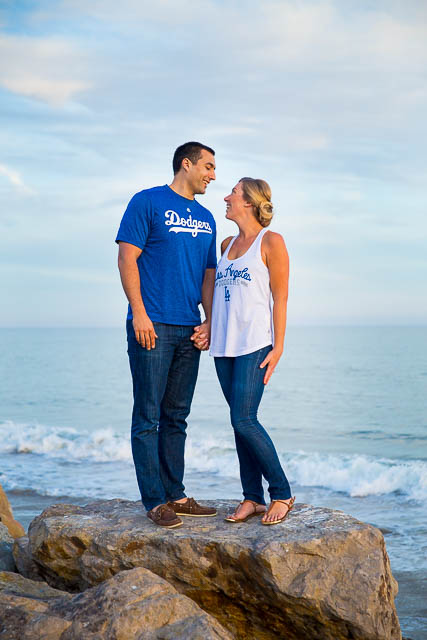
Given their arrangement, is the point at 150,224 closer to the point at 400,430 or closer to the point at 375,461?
the point at 375,461

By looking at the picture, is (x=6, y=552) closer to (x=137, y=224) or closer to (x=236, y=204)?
(x=137, y=224)

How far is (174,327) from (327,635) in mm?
2180

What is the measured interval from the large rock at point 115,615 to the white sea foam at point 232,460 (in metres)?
9.28

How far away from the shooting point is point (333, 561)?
397 centimetres

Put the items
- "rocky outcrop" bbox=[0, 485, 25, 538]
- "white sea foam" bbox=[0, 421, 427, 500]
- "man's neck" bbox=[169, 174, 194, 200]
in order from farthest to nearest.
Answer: "white sea foam" bbox=[0, 421, 427, 500] < "rocky outcrop" bbox=[0, 485, 25, 538] < "man's neck" bbox=[169, 174, 194, 200]

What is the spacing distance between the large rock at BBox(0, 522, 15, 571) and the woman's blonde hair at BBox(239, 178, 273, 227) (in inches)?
131

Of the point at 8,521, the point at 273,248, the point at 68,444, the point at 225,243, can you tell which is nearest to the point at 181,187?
the point at 225,243

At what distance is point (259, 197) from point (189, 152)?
59cm

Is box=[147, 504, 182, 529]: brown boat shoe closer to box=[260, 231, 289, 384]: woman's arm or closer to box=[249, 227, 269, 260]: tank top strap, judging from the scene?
box=[260, 231, 289, 384]: woman's arm

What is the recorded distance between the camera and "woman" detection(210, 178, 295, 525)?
4301mm

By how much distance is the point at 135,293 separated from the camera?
4.34m

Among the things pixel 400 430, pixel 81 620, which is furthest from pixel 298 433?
pixel 81 620

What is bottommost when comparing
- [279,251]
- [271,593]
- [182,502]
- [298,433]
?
[298,433]

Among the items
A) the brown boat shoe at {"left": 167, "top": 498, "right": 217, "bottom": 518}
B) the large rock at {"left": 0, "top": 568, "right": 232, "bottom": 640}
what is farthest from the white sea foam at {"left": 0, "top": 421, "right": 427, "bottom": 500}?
the large rock at {"left": 0, "top": 568, "right": 232, "bottom": 640}
